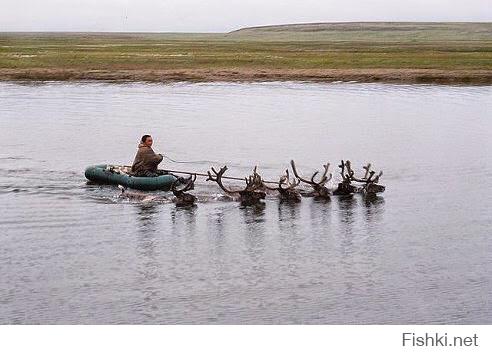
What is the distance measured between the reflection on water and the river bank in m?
26.9

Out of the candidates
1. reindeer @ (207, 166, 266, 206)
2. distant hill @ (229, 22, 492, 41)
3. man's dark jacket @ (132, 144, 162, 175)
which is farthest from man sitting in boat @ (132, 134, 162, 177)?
distant hill @ (229, 22, 492, 41)

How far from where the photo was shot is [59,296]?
1875 cm

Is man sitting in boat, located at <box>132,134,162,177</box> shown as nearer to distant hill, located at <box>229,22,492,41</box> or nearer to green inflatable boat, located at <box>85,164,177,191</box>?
green inflatable boat, located at <box>85,164,177,191</box>

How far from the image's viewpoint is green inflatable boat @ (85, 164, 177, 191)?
2808 cm

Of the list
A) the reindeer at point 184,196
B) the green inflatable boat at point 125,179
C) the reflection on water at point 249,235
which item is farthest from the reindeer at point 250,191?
the green inflatable boat at point 125,179

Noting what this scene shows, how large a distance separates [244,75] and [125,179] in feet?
158

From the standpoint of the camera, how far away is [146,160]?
2802 centimetres

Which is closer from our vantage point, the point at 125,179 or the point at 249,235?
the point at 249,235

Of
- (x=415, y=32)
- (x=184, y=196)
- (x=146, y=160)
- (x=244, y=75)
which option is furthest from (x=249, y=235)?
(x=415, y=32)

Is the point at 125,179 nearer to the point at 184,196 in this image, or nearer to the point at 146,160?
the point at 146,160

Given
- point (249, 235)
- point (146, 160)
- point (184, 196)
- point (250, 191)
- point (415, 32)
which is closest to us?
point (249, 235)
